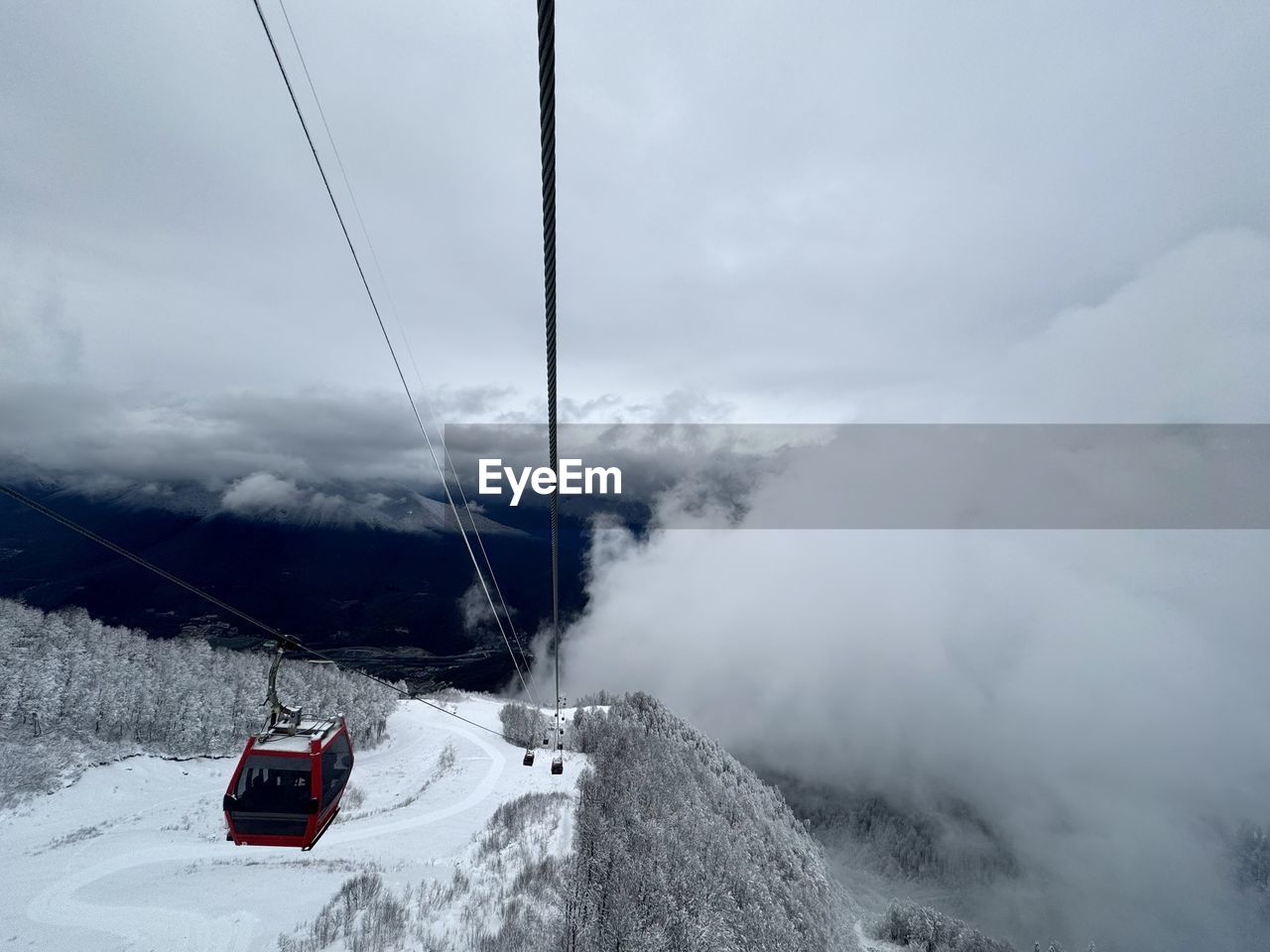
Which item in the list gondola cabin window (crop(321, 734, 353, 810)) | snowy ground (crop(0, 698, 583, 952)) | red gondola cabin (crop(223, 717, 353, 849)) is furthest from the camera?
snowy ground (crop(0, 698, 583, 952))

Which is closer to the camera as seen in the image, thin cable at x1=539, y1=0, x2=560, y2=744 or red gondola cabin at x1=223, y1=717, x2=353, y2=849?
thin cable at x1=539, y1=0, x2=560, y2=744

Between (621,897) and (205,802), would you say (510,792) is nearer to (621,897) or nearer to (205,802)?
(621,897)

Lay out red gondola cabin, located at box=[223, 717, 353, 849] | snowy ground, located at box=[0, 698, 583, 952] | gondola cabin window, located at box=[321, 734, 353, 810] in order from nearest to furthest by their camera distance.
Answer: red gondola cabin, located at box=[223, 717, 353, 849], gondola cabin window, located at box=[321, 734, 353, 810], snowy ground, located at box=[0, 698, 583, 952]

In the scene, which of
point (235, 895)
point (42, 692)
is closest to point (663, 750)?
point (235, 895)

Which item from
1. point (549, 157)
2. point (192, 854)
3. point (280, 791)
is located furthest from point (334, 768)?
point (192, 854)

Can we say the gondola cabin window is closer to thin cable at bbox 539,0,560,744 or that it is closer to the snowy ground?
thin cable at bbox 539,0,560,744

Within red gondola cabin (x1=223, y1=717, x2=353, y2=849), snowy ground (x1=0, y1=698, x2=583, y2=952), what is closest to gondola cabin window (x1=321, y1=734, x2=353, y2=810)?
red gondola cabin (x1=223, y1=717, x2=353, y2=849)

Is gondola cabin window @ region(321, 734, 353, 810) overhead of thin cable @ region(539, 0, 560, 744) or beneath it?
beneath

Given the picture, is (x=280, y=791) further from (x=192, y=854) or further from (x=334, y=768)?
(x=192, y=854)
